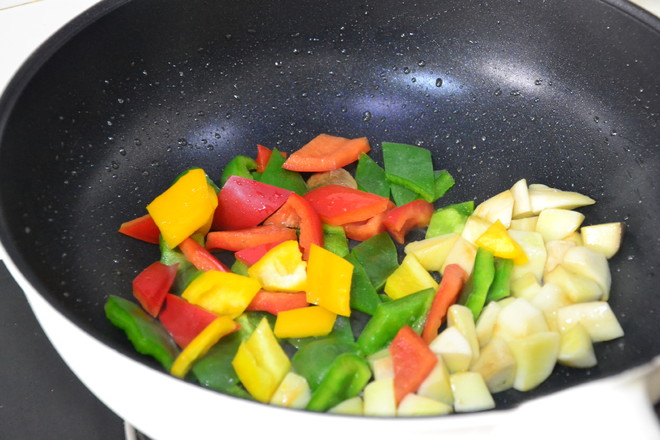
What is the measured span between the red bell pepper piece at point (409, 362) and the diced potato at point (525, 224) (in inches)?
14.6

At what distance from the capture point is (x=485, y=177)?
55.5 inches

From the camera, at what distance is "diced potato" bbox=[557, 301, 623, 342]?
1.09m

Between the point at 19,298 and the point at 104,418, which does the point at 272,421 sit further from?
the point at 19,298

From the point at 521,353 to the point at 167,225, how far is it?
0.68 meters

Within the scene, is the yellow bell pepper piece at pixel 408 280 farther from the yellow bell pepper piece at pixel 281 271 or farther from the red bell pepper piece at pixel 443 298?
the yellow bell pepper piece at pixel 281 271

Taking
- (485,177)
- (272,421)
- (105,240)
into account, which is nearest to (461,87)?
(485,177)

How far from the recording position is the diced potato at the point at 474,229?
1271 millimetres

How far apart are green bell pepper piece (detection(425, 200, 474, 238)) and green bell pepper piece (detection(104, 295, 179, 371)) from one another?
57 cm

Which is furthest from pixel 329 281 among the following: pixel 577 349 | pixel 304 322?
pixel 577 349

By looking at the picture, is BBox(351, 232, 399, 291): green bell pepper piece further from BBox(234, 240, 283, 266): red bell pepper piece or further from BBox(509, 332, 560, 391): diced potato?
BBox(509, 332, 560, 391): diced potato

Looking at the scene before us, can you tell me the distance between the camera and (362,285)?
4.04ft

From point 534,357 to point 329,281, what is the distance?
37 centimetres

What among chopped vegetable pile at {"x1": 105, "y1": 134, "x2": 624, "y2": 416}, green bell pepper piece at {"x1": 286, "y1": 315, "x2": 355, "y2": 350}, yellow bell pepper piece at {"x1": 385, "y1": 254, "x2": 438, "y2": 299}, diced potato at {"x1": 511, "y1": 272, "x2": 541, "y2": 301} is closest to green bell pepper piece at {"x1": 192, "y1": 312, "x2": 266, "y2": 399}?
chopped vegetable pile at {"x1": 105, "y1": 134, "x2": 624, "y2": 416}

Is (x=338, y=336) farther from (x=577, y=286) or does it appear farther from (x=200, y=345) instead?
(x=577, y=286)
